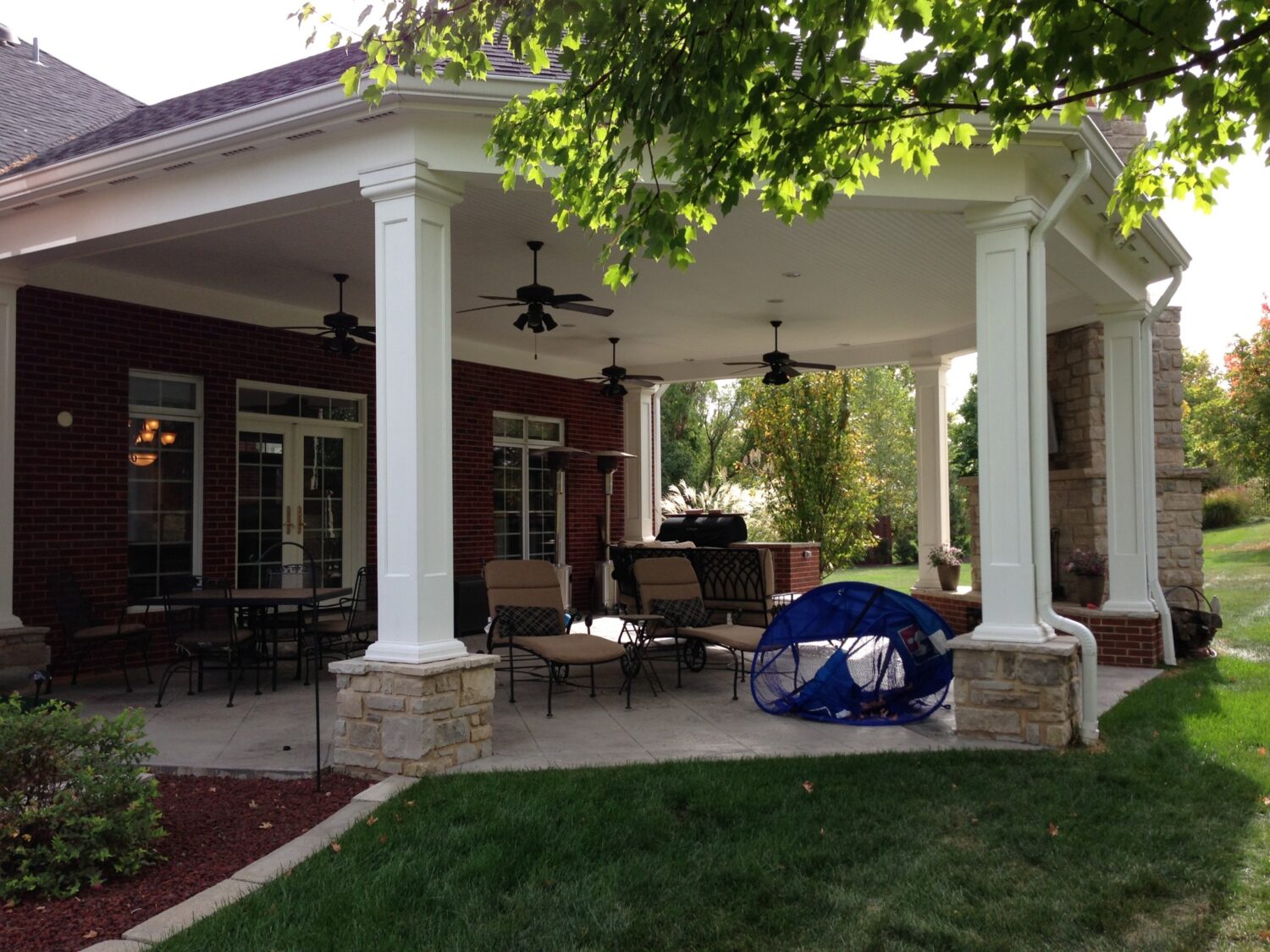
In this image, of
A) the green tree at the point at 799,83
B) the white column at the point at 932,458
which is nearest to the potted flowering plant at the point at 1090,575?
the white column at the point at 932,458

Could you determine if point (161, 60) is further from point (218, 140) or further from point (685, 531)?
point (685, 531)

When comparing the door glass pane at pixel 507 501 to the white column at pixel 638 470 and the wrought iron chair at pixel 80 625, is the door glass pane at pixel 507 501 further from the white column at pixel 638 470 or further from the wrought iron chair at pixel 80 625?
the wrought iron chair at pixel 80 625

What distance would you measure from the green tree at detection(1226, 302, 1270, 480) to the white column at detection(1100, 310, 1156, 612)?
37.2 feet

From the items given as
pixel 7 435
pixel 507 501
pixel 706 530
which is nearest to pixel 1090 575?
pixel 706 530

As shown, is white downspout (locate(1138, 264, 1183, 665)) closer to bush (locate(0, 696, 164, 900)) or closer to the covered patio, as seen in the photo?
the covered patio

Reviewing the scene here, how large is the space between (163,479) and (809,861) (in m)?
6.78

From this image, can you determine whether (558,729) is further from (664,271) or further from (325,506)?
(325,506)

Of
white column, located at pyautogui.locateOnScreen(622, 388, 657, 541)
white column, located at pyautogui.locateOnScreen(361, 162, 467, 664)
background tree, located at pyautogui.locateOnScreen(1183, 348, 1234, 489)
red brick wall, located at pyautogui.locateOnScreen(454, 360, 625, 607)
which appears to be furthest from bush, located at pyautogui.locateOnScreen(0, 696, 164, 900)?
background tree, located at pyautogui.locateOnScreen(1183, 348, 1234, 489)

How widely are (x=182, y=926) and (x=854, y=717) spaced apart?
3.92m

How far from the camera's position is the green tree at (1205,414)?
19.2m

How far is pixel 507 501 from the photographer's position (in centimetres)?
1216

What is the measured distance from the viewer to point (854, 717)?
19.5 ft

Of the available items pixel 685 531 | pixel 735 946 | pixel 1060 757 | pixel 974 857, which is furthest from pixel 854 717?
pixel 685 531

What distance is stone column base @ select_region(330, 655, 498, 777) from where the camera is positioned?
4684 millimetres
